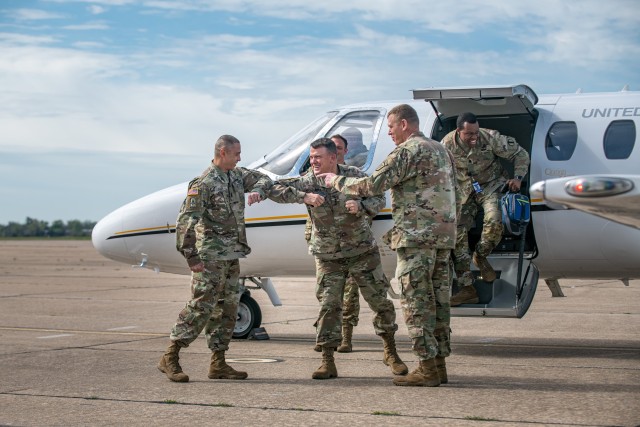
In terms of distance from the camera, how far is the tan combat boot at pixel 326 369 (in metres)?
8.75

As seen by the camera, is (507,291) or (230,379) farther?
(507,291)

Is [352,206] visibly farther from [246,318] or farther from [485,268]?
[246,318]

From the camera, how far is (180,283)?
25.7m

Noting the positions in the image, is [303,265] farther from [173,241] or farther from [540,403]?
[540,403]

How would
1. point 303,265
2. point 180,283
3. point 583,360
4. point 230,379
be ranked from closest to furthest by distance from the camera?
1. point 230,379
2. point 583,360
3. point 303,265
4. point 180,283

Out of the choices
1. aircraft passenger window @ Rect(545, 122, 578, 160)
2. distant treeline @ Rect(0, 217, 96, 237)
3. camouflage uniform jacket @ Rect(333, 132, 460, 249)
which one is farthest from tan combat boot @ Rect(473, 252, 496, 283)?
distant treeline @ Rect(0, 217, 96, 237)

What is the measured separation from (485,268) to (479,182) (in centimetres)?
97

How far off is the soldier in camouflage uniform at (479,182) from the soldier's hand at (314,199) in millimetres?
2148

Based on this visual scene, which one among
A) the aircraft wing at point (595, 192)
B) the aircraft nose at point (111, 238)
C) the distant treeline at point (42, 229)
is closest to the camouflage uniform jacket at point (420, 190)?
the aircraft wing at point (595, 192)

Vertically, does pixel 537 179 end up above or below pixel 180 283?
above

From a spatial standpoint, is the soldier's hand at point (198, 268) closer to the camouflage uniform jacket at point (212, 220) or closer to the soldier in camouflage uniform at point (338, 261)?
the camouflage uniform jacket at point (212, 220)

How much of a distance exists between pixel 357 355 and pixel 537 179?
274 centimetres

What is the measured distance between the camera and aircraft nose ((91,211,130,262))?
12.5 metres

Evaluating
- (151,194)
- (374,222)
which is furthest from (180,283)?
(374,222)
